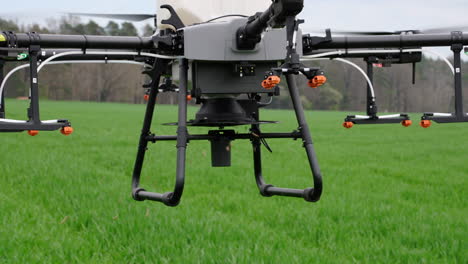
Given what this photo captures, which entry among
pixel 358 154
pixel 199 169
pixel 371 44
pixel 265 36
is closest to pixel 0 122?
pixel 265 36

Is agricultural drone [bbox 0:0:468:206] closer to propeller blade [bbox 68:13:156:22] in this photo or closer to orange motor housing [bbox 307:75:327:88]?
orange motor housing [bbox 307:75:327:88]

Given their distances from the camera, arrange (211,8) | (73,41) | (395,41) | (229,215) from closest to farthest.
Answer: (211,8) → (73,41) → (395,41) → (229,215)

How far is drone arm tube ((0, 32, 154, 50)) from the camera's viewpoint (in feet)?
16.8

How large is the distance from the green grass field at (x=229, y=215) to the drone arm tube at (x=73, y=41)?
13.6ft

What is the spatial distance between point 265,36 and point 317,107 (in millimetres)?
90868

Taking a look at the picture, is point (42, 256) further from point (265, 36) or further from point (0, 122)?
point (265, 36)

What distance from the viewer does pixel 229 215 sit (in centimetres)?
1198

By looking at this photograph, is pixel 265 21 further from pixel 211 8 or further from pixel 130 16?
pixel 130 16

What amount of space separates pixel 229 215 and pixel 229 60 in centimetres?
738

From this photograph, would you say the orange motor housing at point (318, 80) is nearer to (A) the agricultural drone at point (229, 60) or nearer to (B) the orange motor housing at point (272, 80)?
(A) the agricultural drone at point (229, 60)

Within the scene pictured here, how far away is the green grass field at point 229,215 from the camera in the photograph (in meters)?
9.37

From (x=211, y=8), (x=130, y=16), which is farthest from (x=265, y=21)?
(x=130, y=16)

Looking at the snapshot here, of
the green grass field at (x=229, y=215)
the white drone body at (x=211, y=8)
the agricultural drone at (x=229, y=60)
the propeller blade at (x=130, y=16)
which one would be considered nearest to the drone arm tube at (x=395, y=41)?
the agricultural drone at (x=229, y=60)

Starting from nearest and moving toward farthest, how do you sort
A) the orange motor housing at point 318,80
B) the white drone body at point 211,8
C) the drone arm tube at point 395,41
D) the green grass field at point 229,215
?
the orange motor housing at point 318,80 → the white drone body at point 211,8 → the drone arm tube at point 395,41 → the green grass field at point 229,215
